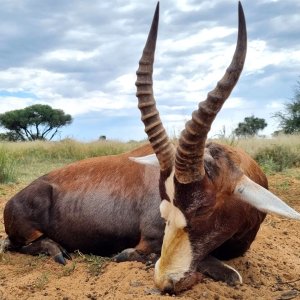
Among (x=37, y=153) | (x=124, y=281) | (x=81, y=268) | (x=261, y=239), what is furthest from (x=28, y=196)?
(x=37, y=153)

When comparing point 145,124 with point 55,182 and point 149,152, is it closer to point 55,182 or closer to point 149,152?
point 149,152

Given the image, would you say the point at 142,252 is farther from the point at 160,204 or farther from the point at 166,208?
the point at 166,208

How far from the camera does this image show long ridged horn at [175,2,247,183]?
3.90 metres

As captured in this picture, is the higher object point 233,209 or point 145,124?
point 145,124

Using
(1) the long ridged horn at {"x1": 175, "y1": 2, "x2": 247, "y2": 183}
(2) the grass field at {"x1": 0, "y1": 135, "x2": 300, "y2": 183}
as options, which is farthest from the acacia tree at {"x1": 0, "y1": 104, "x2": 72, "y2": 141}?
(1) the long ridged horn at {"x1": 175, "y1": 2, "x2": 247, "y2": 183}

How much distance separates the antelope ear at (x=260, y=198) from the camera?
4094mm

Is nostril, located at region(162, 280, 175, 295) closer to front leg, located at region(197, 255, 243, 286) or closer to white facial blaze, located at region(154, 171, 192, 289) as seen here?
white facial blaze, located at region(154, 171, 192, 289)

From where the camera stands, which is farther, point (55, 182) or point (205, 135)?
point (55, 182)

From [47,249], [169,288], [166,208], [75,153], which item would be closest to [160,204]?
[166,208]

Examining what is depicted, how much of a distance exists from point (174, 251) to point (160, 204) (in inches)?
17.7

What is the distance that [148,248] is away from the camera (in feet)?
17.3

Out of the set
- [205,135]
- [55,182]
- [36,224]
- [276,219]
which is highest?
[205,135]

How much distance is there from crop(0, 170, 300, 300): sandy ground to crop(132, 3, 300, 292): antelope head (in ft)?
0.94

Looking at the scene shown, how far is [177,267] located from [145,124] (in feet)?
3.80
